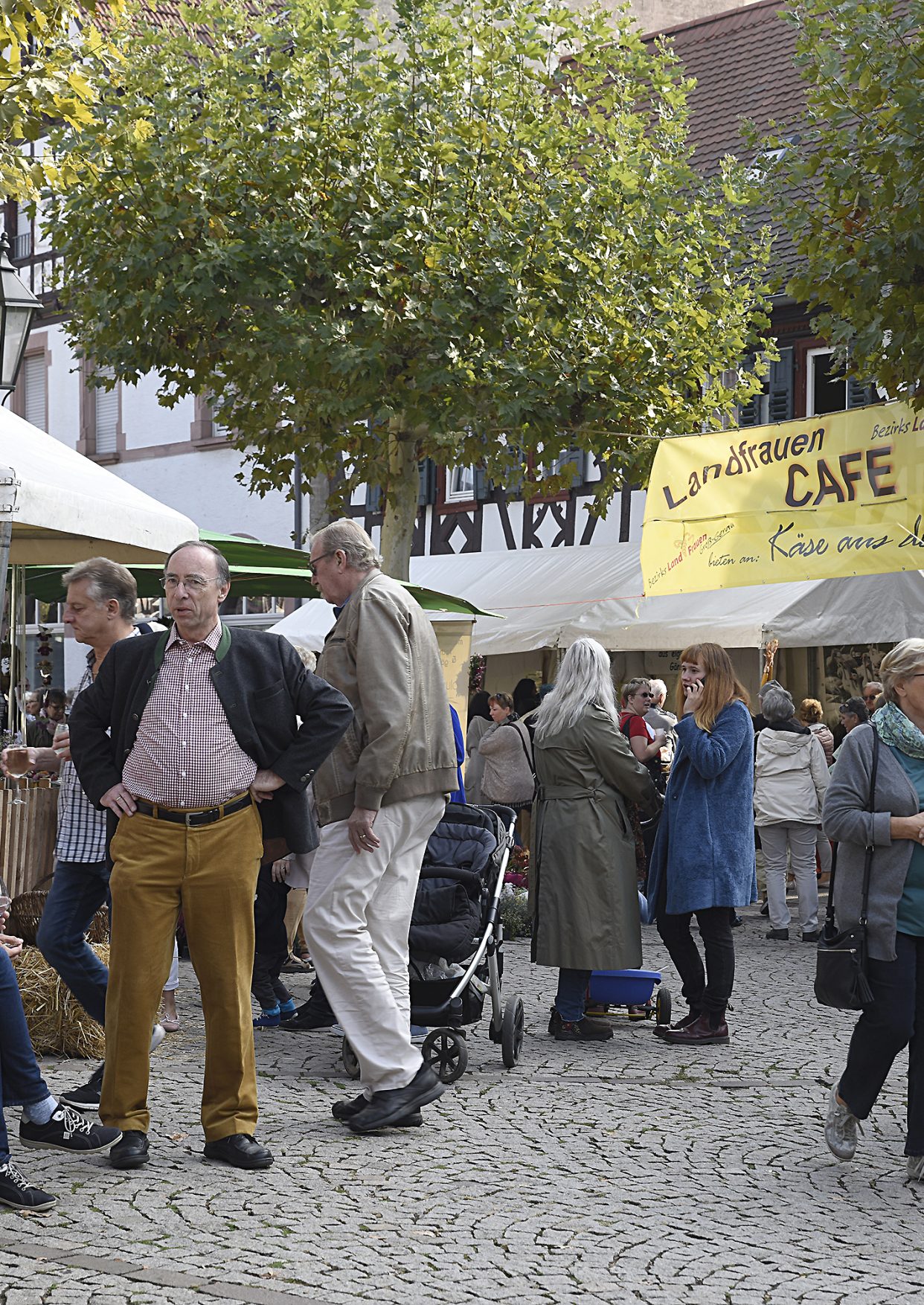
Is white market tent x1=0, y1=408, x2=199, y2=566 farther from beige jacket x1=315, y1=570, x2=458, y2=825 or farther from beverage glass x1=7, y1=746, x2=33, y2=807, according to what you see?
beige jacket x1=315, y1=570, x2=458, y2=825

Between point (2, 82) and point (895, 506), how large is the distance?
6.85m

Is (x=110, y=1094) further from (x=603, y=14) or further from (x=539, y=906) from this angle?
(x=603, y=14)

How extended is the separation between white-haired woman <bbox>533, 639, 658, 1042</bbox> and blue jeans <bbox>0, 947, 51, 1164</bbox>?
3.11m

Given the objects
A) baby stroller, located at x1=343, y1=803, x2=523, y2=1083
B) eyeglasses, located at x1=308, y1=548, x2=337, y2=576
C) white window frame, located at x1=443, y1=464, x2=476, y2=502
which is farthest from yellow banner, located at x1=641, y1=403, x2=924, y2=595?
white window frame, located at x1=443, y1=464, x2=476, y2=502

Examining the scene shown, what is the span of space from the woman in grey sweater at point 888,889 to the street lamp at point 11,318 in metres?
5.21

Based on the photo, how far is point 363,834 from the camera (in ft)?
19.9

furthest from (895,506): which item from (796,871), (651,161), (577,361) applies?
(651,161)

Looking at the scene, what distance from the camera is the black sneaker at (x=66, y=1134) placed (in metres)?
5.50

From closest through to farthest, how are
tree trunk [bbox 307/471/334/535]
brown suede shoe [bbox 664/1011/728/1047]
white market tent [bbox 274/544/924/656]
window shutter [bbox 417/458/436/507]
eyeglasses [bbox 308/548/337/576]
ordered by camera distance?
eyeglasses [bbox 308/548/337/576]
brown suede shoe [bbox 664/1011/728/1047]
white market tent [bbox 274/544/924/656]
tree trunk [bbox 307/471/334/535]
window shutter [bbox 417/458/436/507]

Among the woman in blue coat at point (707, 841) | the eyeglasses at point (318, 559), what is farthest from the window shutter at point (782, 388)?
the eyeglasses at point (318, 559)

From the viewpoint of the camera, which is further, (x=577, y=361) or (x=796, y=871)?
(x=577, y=361)

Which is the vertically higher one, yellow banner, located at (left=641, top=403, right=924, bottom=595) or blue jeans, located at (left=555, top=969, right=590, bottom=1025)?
yellow banner, located at (left=641, top=403, right=924, bottom=595)

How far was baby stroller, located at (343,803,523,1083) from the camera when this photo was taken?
7.03 meters

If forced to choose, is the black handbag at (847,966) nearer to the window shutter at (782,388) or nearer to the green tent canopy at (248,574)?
the green tent canopy at (248,574)
